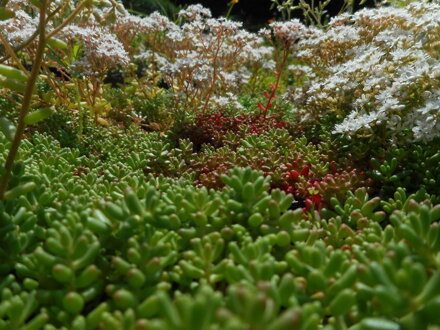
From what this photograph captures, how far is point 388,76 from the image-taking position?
2.21 meters

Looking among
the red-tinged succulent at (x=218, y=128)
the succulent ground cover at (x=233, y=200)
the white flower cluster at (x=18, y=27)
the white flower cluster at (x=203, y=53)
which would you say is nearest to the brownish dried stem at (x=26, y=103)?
the succulent ground cover at (x=233, y=200)

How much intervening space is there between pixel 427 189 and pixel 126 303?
1.46 metres

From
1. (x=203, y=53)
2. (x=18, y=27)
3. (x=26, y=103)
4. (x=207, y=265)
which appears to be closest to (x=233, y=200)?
(x=207, y=265)

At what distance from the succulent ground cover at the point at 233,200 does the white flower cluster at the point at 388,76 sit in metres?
0.01

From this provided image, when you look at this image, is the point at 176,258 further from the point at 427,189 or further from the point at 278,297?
the point at 427,189

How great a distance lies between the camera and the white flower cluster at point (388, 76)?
2.02 m

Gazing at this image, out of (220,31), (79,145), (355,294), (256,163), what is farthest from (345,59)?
(355,294)

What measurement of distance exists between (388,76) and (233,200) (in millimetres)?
1388

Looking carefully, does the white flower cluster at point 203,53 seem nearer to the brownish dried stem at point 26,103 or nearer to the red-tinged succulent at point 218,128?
the red-tinged succulent at point 218,128

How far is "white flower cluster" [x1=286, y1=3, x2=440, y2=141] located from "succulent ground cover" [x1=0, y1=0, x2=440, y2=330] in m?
0.01

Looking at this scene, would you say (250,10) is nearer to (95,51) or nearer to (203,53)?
(203,53)

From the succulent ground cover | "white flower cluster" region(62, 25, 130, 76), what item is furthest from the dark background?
"white flower cluster" region(62, 25, 130, 76)

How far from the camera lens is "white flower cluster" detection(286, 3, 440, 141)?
2023mm

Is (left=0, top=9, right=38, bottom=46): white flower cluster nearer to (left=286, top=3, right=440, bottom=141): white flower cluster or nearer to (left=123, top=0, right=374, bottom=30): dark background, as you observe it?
(left=286, top=3, right=440, bottom=141): white flower cluster
